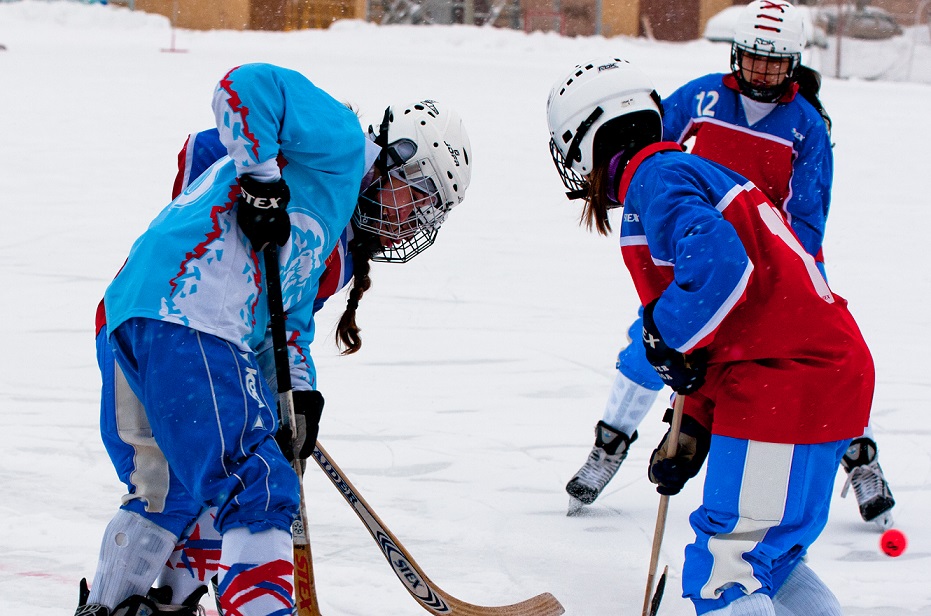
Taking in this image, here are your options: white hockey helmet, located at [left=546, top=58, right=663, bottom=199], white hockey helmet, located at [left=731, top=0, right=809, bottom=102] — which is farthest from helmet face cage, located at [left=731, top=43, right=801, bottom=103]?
white hockey helmet, located at [left=546, top=58, right=663, bottom=199]

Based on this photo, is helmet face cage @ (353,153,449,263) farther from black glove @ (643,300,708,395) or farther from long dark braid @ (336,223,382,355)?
black glove @ (643,300,708,395)

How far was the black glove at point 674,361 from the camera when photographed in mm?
2080

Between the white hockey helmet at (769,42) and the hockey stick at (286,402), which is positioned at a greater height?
the white hockey helmet at (769,42)

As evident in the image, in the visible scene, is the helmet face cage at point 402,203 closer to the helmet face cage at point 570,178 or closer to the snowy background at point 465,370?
the helmet face cage at point 570,178

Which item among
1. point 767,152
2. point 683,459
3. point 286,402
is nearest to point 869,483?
point 767,152

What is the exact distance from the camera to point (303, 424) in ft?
7.35

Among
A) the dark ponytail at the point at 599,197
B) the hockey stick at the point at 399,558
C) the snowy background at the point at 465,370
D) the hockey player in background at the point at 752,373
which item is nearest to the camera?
the hockey player in background at the point at 752,373

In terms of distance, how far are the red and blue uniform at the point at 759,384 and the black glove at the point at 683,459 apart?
0.24 meters

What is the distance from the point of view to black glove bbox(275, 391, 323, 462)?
2.22 metres

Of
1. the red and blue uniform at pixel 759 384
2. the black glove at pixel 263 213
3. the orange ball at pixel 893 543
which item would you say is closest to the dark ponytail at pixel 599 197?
the red and blue uniform at pixel 759 384

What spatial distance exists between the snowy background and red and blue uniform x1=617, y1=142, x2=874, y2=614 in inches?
29.3

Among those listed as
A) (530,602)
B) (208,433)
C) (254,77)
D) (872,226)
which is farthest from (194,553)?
(872,226)

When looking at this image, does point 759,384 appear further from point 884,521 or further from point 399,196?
point 884,521

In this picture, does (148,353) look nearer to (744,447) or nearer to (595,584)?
(744,447)
